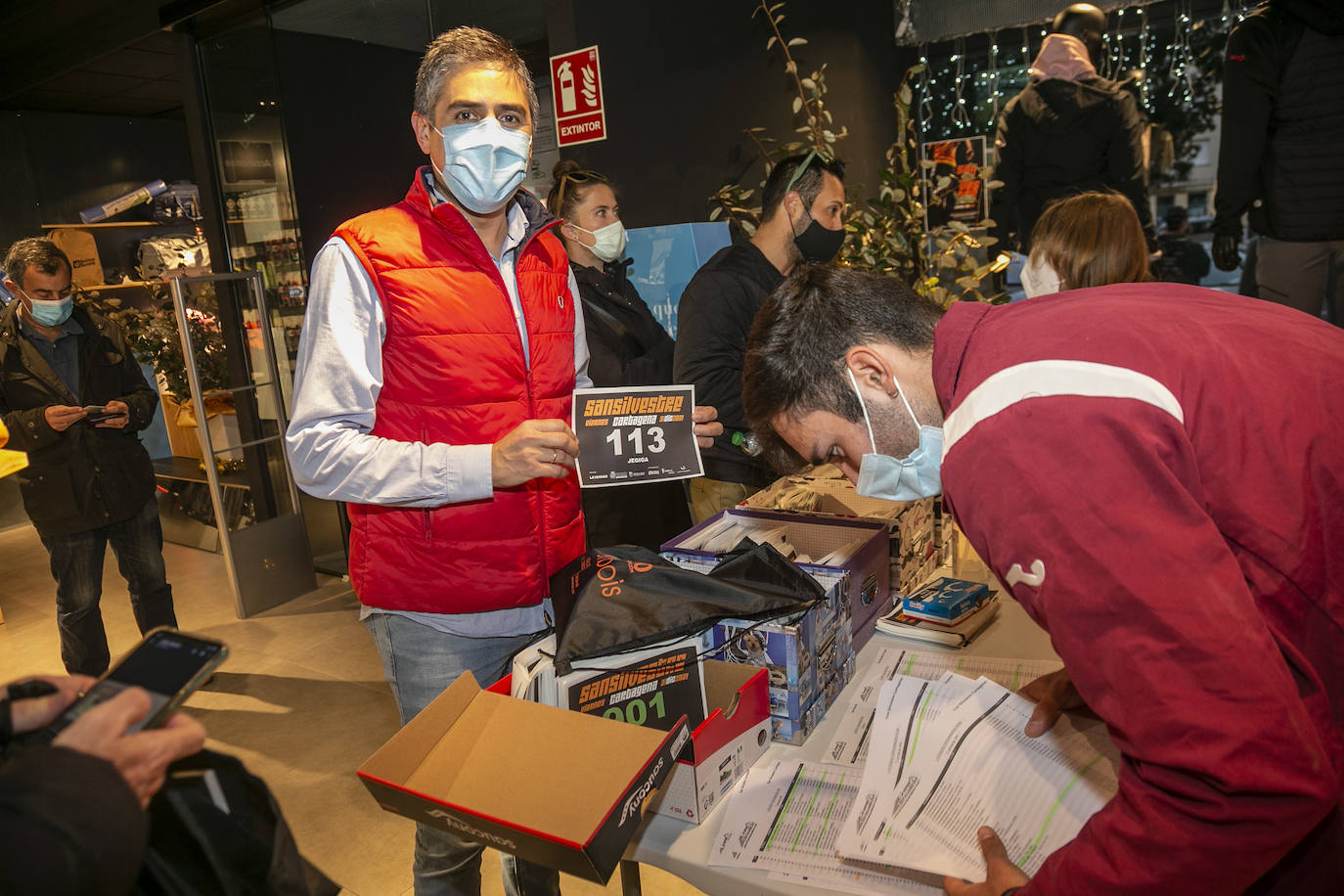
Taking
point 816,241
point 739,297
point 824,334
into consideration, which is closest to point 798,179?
point 816,241

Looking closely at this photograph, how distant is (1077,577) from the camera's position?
772 millimetres

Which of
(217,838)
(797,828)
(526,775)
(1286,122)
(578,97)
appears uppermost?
(578,97)

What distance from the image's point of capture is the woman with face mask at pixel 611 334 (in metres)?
3.00

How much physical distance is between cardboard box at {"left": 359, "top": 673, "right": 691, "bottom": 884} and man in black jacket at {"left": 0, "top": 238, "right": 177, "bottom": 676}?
2.83 m

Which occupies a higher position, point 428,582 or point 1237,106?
point 1237,106

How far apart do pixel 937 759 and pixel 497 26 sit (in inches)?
172

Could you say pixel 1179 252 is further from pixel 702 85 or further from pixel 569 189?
pixel 569 189

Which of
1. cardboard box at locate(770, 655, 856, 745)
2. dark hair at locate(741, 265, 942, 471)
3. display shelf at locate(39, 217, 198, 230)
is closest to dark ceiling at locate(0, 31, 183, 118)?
display shelf at locate(39, 217, 198, 230)

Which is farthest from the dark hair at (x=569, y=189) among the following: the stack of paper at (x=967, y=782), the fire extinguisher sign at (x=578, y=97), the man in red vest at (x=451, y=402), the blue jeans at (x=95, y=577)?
the stack of paper at (x=967, y=782)

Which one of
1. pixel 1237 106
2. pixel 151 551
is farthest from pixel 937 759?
pixel 151 551

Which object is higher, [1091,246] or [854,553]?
[1091,246]

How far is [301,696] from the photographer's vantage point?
3715 mm

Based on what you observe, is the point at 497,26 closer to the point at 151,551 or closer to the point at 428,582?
the point at 151,551

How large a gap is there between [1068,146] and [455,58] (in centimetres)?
290
